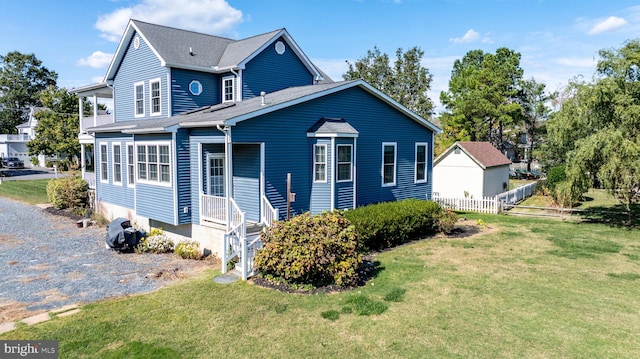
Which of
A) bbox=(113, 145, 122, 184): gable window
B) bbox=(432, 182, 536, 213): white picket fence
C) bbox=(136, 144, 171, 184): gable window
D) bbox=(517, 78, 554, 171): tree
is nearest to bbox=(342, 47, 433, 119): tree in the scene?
bbox=(517, 78, 554, 171): tree

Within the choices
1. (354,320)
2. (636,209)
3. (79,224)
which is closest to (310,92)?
(354,320)

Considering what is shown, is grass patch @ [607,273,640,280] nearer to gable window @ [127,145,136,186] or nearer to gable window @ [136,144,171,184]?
gable window @ [136,144,171,184]

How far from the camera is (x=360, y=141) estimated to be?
1581 cm

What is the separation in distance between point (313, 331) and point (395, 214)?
22.8 ft

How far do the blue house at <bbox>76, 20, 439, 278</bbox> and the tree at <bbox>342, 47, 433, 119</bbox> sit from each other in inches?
970

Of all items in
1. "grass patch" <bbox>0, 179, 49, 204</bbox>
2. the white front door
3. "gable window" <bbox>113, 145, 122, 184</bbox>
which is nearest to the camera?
the white front door

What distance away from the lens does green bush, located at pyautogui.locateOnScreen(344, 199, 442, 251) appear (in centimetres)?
1250

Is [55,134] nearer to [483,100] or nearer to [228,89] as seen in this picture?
[228,89]

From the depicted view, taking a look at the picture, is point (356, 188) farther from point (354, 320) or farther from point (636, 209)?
point (636, 209)

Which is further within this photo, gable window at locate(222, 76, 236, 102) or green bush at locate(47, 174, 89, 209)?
green bush at locate(47, 174, 89, 209)

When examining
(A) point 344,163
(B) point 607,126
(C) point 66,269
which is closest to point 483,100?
(B) point 607,126

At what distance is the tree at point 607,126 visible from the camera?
15.6m

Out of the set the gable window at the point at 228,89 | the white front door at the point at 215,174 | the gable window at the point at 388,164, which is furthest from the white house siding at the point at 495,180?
the white front door at the point at 215,174

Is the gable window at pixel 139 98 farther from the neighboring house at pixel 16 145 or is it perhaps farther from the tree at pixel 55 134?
the neighboring house at pixel 16 145
